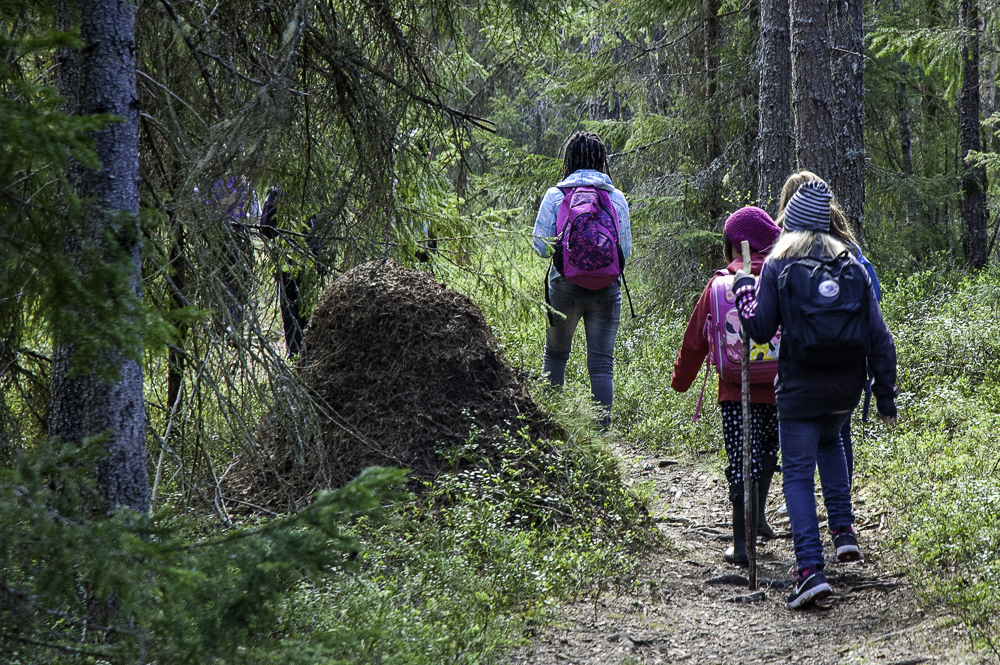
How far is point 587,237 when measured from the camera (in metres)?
6.53

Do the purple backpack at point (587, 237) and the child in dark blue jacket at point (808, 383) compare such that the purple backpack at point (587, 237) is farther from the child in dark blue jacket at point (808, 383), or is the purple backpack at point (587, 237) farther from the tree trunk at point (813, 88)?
the tree trunk at point (813, 88)

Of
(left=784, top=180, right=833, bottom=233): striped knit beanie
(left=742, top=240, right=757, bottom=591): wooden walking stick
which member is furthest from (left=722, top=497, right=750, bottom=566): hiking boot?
(left=784, top=180, right=833, bottom=233): striped knit beanie

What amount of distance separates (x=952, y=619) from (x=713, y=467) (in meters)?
3.59

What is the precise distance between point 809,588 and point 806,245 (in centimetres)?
185

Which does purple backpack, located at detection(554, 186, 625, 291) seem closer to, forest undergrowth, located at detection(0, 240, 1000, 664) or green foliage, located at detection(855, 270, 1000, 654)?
forest undergrowth, located at detection(0, 240, 1000, 664)

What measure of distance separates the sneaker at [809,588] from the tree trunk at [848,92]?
5058mm

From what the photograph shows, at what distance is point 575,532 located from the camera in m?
5.06

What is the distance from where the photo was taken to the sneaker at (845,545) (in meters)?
4.65

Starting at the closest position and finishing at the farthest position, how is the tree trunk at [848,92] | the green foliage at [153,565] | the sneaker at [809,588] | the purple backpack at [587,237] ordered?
the green foliage at [153,565]
the sneaker at [809,588]
the purple backpack at [587,237]
the tree trunk at [848,92]

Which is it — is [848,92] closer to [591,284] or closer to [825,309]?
[591,284]

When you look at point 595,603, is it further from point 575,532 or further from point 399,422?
point 399,422

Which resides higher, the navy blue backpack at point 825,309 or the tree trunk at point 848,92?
the tree trunk at point 848,92

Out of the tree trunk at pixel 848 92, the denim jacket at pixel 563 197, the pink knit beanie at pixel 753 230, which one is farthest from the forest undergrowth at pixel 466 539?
the tree trunk at pixel 848 92

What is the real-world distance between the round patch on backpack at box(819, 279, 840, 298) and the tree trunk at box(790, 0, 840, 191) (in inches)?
172
